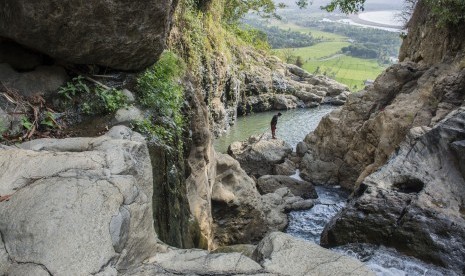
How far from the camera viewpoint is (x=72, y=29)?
7094mm

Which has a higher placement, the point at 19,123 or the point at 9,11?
the point at 9,11

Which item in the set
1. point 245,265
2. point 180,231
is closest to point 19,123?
point 180,231

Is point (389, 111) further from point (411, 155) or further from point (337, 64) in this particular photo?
point (337, 64)

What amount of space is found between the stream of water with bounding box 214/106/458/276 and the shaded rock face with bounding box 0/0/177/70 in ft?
23.7

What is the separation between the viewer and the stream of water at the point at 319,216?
9406mm

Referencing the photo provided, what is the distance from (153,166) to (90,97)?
184 centimetres

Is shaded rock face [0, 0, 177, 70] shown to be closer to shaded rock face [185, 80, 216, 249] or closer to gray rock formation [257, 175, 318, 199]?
shaded rock face [185, 80, 216, 249]

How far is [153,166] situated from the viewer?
762cm

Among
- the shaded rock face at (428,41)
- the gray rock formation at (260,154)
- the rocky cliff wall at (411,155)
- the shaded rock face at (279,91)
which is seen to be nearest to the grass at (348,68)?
the shaded rock face at (279,91)

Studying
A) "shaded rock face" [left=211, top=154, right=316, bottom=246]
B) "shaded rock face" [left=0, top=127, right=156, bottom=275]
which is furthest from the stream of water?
"shaded rock face" [left=0, top=127, right=156, bottom=275]

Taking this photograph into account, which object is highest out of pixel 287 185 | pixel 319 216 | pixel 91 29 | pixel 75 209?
pixel 91 29

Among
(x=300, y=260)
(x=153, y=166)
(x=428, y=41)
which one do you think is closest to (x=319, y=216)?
(x=428, y=41)

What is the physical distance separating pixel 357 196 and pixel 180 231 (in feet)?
18.6

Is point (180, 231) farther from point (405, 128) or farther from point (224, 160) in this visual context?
point (405, 128)
